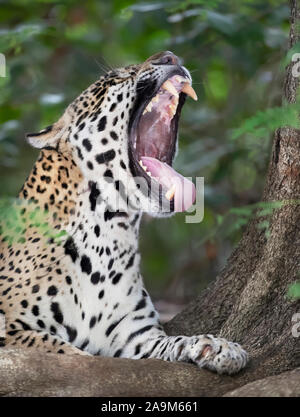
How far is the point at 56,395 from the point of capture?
4.78 metres

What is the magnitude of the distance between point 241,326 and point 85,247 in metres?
1.25

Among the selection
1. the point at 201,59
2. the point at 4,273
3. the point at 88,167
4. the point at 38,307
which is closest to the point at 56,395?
the point at 38,307

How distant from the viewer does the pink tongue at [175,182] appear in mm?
6266

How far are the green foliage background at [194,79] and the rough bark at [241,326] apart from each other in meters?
2.12

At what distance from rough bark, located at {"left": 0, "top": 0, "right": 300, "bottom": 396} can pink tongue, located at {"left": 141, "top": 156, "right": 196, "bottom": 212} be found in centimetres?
51

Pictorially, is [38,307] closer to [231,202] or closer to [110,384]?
[110,384]

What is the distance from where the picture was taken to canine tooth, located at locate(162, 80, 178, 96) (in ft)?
21.3

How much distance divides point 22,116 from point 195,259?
3.67 m

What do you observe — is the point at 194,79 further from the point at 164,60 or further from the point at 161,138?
the point at 164,60

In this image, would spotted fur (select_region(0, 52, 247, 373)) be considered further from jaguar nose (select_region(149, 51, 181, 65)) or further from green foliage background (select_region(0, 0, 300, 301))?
green foliage background (select_region(0, 0, 300, 301))

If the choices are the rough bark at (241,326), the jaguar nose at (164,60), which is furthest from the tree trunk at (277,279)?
the jaguar nose at (164,60)

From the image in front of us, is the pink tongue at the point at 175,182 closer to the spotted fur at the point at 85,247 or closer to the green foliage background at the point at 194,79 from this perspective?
the spotted fur at the point at 85,247

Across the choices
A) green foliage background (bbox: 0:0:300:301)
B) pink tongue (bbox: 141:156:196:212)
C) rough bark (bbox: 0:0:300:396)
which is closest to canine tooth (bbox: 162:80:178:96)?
pink tongue (bbox: 141:156:196:212)

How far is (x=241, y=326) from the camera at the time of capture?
221 inches
